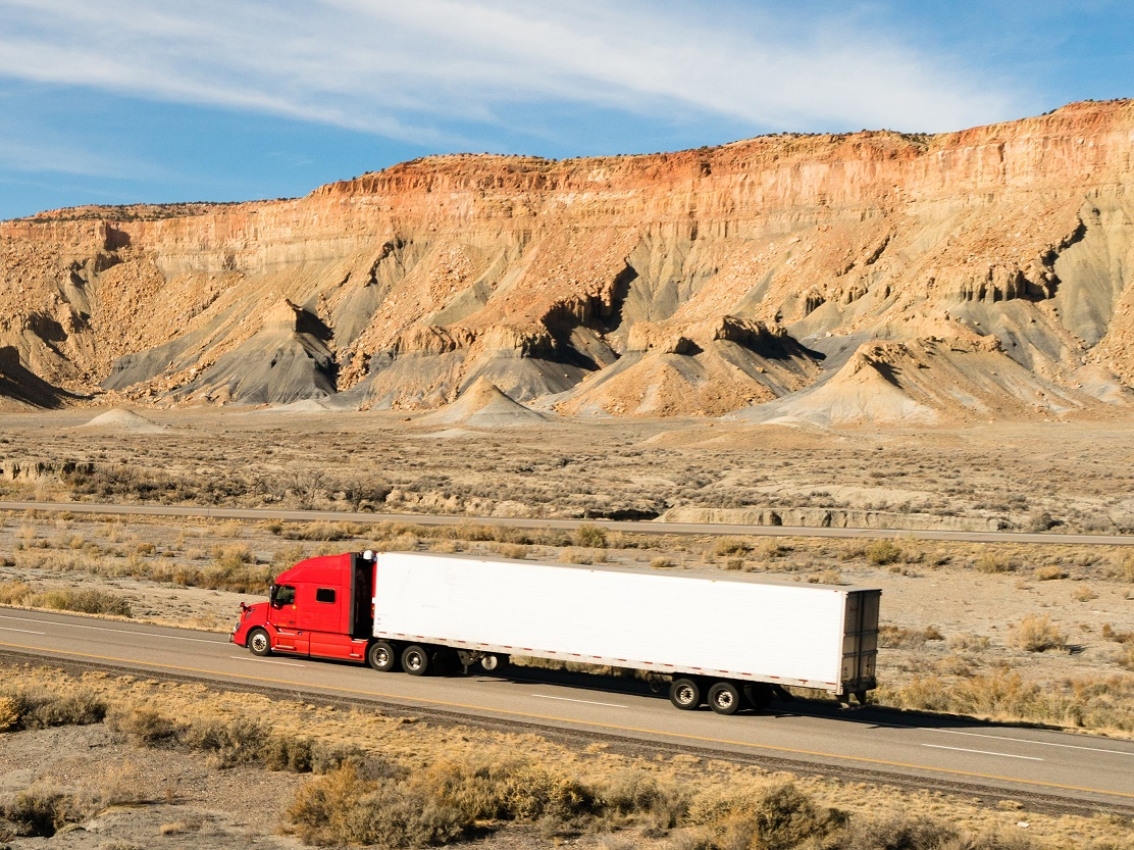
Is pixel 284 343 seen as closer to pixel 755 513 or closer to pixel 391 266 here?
pixel 391 266

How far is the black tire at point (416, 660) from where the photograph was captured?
19.9 m

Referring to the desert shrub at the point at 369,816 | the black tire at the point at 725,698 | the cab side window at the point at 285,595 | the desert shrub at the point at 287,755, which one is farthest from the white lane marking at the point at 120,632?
the desert shrub at the point at 369,816

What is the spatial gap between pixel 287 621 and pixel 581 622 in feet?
17.6

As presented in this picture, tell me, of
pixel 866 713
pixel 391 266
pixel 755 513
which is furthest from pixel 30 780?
pixel 391 266

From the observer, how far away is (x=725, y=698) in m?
17.8

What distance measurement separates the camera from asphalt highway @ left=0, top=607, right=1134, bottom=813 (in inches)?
584

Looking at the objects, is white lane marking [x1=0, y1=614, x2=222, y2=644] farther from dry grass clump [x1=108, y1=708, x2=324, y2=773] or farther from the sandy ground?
dry grass clump [x1=108, y1=708, x2=324, y2=773]

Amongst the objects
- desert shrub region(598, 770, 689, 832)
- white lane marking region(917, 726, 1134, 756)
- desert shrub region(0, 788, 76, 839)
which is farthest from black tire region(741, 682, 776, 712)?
desert shrub region(0, 788, 76, 839)

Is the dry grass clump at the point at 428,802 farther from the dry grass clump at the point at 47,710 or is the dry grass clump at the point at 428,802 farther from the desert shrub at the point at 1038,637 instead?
the desert shrub at the point at 1038,637

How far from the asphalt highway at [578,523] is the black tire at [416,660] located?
73.4 ft

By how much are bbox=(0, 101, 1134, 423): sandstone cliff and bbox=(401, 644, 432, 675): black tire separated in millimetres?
76174

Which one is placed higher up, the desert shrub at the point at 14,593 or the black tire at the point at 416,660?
the black tire at the point at 416,660

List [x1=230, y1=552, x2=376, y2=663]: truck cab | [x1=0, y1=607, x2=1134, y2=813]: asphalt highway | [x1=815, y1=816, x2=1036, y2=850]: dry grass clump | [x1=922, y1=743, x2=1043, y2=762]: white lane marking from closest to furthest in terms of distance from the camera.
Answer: [x1=815, y1=816, x2=1036, y2=850]: dry grass clump
[x1=0, y1=607, x2=1134, y2=813]: asphalt highway
[x1=922, y1=743, x2=1043, y2=762]: white lane marking
[x1=230, y1=552, x2=376, y2=663]: truck cab

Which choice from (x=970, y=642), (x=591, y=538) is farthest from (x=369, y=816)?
(x=591, y=538)
